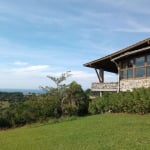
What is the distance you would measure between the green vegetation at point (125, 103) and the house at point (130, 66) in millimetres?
1798

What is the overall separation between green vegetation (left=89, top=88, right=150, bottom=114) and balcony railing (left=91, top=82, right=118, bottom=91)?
251cm

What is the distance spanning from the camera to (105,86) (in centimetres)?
2945

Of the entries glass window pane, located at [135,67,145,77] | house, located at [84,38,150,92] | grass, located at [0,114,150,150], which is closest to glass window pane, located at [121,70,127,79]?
house, located at [84,38,150,92]

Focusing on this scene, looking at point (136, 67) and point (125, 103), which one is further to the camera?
point (136, 67)

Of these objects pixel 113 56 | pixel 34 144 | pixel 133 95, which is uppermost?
pixel 113 56

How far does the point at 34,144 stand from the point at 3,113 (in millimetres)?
14846

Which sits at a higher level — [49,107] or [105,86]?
[105,86]

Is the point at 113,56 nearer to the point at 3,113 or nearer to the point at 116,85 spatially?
the point at 116,85

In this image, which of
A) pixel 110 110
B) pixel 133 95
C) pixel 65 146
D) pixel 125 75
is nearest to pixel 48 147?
pixel 65 146

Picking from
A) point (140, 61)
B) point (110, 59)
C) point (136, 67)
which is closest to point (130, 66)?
point (136, 67)

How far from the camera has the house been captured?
80.5 ft

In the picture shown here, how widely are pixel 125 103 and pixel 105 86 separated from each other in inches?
281

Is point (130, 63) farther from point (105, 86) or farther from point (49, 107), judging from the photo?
point (49, 107)

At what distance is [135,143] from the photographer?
37.5ft
